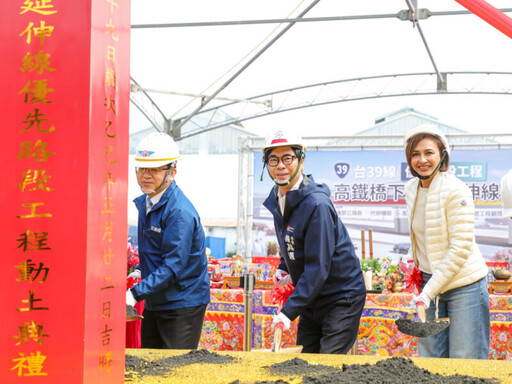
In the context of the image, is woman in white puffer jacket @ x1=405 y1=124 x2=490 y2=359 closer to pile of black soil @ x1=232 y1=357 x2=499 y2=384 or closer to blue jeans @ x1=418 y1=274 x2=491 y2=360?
blue jeans @ x1=418 y1=274 x2=491 y2=360

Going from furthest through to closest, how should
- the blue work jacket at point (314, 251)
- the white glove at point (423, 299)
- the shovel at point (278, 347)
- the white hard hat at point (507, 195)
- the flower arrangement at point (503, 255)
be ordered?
the flower arrangement at point (503, 255)
the white hard hat at point (507, 195)
the white glove at point (423, 299)
the blue work jacket at point (314, 251)
the shovel at point (278, 347)

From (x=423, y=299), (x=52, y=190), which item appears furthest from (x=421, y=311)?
(x=52, y=190)

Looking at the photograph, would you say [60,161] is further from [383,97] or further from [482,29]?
[383,97]

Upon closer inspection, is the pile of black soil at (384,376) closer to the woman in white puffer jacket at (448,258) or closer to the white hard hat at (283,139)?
the woman in white puffer jacket at (448,258)

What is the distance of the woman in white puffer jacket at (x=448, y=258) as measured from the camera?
2.65 meters

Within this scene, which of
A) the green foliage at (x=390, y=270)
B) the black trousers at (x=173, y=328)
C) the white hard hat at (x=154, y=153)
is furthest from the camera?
the green foliage at (x=390, y=270)

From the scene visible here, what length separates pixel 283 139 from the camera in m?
2.72

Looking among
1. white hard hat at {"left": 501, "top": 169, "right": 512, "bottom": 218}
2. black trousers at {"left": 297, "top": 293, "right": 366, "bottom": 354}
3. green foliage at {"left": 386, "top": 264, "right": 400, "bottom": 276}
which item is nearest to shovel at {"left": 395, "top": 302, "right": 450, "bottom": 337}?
black trousers at {"left": 297, "top": 293, "right": 366, "bottom": 354}

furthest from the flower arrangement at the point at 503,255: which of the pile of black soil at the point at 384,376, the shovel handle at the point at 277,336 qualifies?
the pile of black soil at the point at 384,376

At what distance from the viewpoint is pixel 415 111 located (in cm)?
1430

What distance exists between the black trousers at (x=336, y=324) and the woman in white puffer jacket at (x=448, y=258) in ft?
0.90

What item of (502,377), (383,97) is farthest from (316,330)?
(383,97)

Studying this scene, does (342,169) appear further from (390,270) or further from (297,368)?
(297,368)

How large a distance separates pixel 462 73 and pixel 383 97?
158 centimetres
